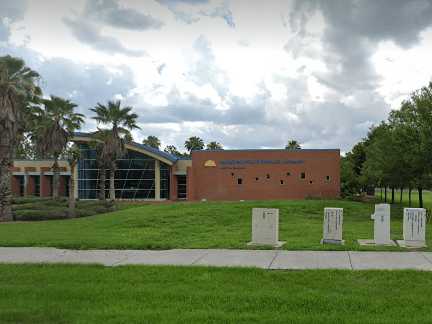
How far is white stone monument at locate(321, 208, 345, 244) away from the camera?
1396 cm

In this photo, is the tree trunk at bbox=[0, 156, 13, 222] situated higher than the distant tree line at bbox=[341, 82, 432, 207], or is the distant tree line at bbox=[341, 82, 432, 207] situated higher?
the distant tree line at bbox=[341, 82, 432, 207]

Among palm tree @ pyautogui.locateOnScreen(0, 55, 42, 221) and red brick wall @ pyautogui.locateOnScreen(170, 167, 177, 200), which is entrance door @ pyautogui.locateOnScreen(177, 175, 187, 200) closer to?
red brick wall @ pyautogui.locateOnScreen(170, 167, 177, 200)

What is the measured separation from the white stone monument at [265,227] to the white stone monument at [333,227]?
1252 mm

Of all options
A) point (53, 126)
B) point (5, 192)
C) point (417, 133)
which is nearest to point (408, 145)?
point (417, 133)

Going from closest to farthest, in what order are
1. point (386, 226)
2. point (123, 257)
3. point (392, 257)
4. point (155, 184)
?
point (392, 257), point (123, 257), point (386, 226), point (155, 184)

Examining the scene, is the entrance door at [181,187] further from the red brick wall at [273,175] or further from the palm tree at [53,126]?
the palm tree at [53,126]

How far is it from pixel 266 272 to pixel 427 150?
2276cm

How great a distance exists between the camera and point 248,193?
1949 inches

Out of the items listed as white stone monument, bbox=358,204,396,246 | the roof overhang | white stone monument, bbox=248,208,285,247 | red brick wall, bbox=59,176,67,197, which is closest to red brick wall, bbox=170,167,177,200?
the roof overhang

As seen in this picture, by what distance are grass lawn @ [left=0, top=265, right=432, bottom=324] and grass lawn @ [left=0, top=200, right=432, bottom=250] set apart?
3.97 m

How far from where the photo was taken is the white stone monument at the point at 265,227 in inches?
566

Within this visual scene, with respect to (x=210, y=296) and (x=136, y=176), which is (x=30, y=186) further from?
(x=210, y=296)

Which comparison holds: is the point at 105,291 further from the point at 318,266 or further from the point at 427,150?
the point at 427,150

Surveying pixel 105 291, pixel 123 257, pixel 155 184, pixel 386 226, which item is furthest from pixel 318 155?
pixel 105 291
